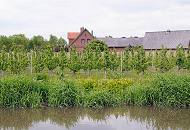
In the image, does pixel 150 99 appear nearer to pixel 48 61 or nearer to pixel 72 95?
pixel 72 95

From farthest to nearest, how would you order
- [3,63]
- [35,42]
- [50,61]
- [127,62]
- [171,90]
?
[35,42] < [50,61] < [127,62] < [3,63] < [171,90]

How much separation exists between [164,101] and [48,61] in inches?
535

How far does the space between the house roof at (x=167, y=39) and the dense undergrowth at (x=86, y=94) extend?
121ft

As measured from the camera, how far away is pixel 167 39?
177ft

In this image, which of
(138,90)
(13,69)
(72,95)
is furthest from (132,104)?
(13,69)

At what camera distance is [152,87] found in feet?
50.3

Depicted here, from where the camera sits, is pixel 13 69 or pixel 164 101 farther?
pixel 13 69

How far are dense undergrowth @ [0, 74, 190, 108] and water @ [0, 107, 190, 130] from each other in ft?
1.34

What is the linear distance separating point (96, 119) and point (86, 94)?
218 cm

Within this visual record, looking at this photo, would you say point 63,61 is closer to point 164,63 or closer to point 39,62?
point 39,62

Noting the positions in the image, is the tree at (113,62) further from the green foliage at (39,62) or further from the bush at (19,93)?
the bush at (19,93)

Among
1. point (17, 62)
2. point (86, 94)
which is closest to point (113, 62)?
point (17, 62)

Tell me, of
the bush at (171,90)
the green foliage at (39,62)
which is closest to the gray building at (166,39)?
the green foliage at (39,62)

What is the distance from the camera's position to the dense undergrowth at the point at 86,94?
15.1 m
